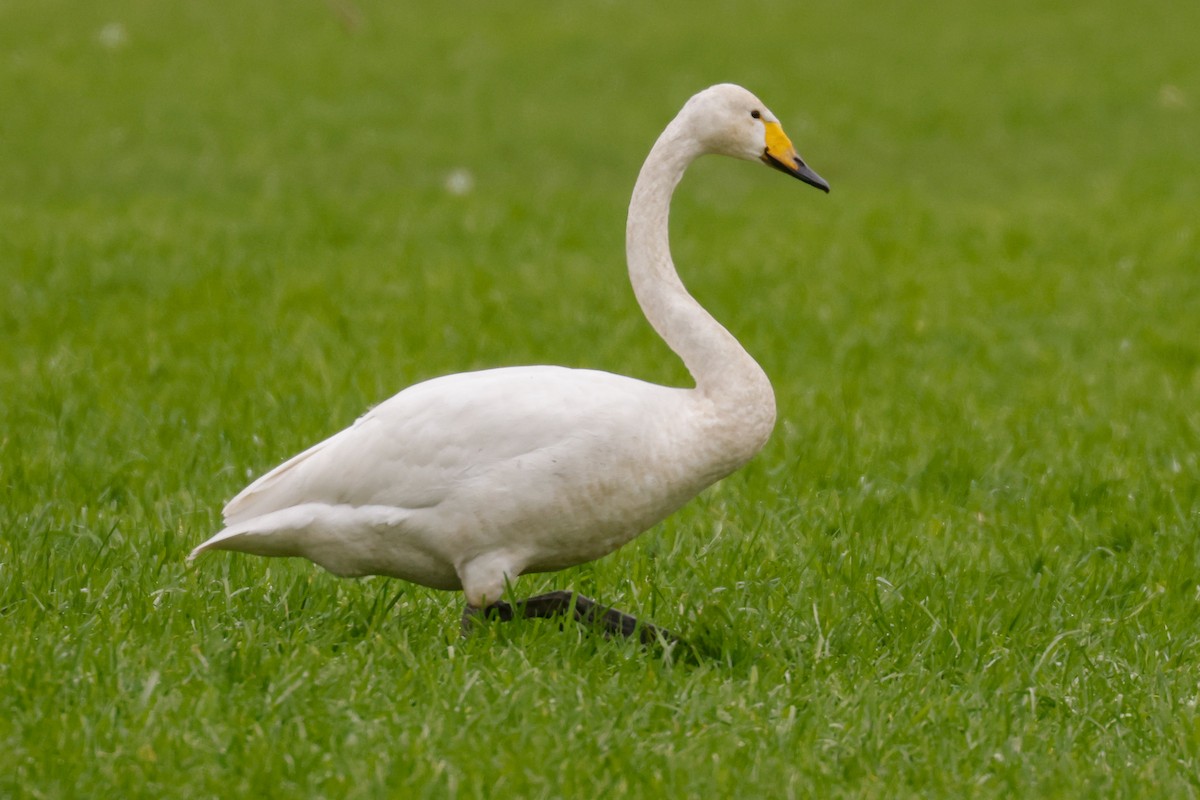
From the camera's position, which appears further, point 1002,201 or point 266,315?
point 1002,201

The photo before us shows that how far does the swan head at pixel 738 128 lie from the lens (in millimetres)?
4359

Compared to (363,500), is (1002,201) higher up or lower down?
lower down

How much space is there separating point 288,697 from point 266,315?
4.92 metres

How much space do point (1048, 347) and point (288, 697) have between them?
5505 millimetres

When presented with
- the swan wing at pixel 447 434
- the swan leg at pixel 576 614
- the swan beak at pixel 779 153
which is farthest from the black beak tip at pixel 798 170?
the swan leg at pixel 576 614

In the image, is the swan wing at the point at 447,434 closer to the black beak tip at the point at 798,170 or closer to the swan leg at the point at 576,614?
the swan leg at the point at 576,614

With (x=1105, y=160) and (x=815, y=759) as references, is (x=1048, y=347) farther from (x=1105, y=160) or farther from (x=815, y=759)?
(x=1105, y=160)

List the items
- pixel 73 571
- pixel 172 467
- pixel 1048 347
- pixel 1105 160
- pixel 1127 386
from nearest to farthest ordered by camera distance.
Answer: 1. pixel 73 571
2. pixel 172 467
3. pixel 1127 386
4. pixel 1048 347
5. pixel 1105 160

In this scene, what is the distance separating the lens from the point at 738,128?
4375 mm

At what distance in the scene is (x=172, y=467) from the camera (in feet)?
19.2

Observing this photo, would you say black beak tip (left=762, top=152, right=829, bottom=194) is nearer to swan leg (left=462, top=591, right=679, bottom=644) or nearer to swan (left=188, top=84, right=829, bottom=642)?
swan (left=188, top=84, right=829, bottom=642)

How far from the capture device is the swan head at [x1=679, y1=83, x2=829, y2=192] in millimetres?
4359

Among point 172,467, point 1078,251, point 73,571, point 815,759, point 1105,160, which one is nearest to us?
point 815,759

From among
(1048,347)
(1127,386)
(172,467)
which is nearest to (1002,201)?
(1048,347)
